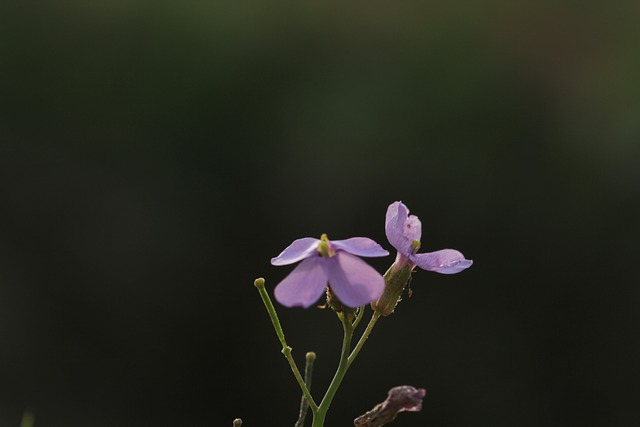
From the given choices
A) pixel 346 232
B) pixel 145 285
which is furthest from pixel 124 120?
pixel 346 232

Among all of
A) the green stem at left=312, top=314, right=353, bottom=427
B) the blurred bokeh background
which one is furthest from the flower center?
the blurred bokeh background

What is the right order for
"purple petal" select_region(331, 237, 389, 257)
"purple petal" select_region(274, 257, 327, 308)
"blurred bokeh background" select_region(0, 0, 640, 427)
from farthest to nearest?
"blurred bokeh background" select_region(0, 0, 640, 427) < "purple petal" select_region(331, 237, 389, 257) < "purple petal" select_region(274, 257, 327, 308)

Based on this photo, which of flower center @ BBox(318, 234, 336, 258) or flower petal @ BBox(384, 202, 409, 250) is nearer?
flower center @ BBox(318, 234, 336, 258)

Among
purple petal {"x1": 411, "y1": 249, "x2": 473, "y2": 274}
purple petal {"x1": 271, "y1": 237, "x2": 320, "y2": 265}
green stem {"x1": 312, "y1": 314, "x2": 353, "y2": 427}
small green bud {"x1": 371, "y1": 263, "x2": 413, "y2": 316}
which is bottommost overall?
green stem {"x1": 312, "y1": 314, "x2": 353, "y2": 427}

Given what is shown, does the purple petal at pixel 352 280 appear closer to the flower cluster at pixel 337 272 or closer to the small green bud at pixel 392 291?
the flower cluster at pixel 337 272

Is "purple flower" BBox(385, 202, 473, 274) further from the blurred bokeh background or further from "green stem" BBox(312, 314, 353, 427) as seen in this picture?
the blurred bokeh background

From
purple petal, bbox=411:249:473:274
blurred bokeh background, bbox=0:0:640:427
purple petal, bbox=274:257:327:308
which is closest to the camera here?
purple petal, bbox=274:257:327:308

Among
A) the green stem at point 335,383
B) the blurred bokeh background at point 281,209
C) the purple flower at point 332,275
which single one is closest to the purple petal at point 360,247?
the purple flower at point 332,275

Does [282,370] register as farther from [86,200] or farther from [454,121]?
[454,121]
